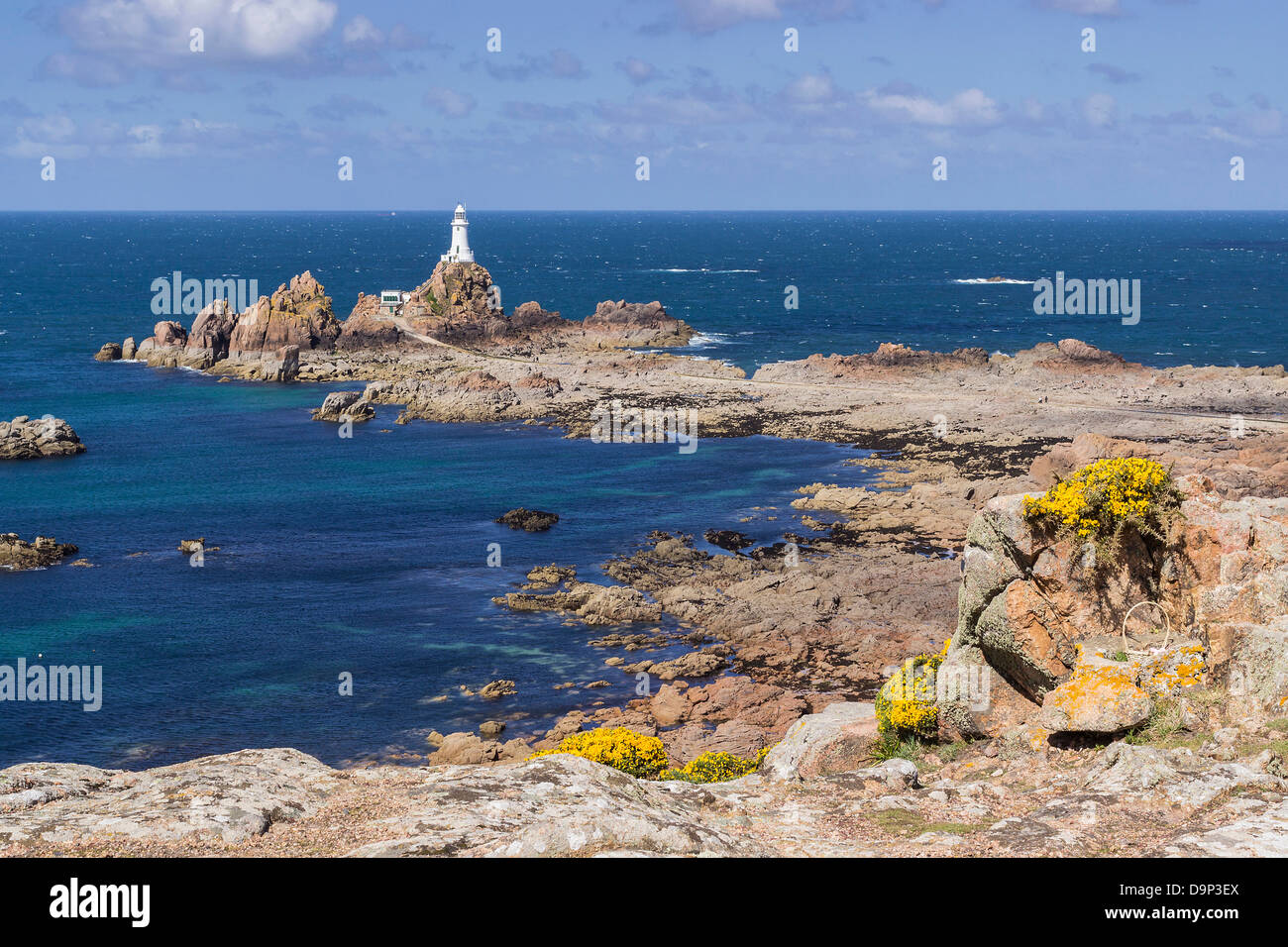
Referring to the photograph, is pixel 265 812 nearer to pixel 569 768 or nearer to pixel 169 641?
pixel 569 768

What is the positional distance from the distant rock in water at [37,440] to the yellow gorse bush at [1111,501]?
233 feet

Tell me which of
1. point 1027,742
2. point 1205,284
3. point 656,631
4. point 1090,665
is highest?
point 1205,284

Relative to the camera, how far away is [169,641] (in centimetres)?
4372

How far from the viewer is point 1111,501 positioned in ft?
60.3

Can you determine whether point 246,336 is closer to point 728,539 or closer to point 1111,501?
point 728,539

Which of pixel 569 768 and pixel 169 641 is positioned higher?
pixel 569 768

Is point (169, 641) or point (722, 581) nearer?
point (169, 641)

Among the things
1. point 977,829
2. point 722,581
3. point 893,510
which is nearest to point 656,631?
point 722,581

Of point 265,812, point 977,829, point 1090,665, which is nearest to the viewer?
point 265,812

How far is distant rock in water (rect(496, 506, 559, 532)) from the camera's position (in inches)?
2271

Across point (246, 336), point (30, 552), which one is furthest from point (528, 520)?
point (246, 336)

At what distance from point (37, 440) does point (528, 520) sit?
37498mm
